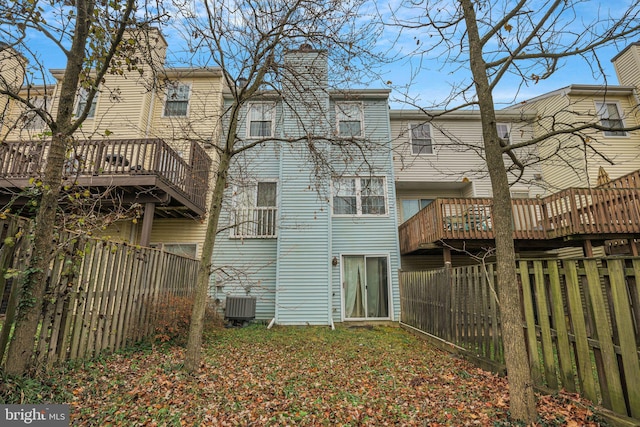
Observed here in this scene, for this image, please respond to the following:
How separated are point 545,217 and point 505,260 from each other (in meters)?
8.27

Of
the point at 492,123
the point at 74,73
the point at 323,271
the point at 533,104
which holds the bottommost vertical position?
the point at 323,271

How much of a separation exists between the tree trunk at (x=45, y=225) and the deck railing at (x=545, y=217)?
8.75m

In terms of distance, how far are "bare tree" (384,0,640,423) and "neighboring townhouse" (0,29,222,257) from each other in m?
4.10

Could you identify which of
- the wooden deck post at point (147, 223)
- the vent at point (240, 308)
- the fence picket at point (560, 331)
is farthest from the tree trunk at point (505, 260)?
the wooden deck post at point (147, 223)

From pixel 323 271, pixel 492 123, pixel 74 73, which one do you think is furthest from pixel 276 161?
pixel 492 123

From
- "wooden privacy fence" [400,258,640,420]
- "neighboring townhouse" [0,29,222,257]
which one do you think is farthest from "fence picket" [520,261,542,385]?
"neighboring townhouse" [0,29,222,257]

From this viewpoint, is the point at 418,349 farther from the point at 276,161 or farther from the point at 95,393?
the point at 276,161

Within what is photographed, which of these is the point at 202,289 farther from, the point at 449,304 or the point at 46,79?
the point at 449,304

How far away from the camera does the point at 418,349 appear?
21.0 feet

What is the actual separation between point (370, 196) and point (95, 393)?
9.37 metres

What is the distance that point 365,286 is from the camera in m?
10.2

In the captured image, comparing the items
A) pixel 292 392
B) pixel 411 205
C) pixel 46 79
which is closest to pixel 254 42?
pixel 46 79
